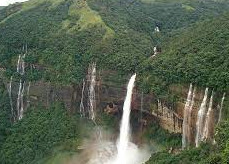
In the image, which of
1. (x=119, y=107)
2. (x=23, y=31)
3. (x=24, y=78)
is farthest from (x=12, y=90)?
(x=119, y=107)

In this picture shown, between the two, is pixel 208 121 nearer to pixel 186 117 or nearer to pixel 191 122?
pixel 191 122

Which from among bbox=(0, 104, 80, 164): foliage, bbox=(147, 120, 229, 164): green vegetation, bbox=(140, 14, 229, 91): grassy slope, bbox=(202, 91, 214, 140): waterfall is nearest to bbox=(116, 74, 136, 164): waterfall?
bbox=(140, 14, 229, 91): grassy slope

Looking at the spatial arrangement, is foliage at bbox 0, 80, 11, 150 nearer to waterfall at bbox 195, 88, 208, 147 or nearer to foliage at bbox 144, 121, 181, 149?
foliage at bbox 144, 121, 181, 149

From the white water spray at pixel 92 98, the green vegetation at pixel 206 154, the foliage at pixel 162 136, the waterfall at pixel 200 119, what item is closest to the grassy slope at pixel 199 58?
the waterfall at pixel 200 119

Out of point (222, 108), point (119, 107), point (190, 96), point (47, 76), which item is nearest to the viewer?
point (222, 108)

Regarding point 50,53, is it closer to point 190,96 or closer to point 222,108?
point 190,96

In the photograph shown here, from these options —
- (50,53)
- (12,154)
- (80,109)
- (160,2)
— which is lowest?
(12,154)

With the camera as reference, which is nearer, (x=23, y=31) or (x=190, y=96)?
(x=190, y=96)

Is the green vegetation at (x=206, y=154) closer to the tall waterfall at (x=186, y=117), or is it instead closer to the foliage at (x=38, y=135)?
the tall waterfall at (x=186, y=117)
